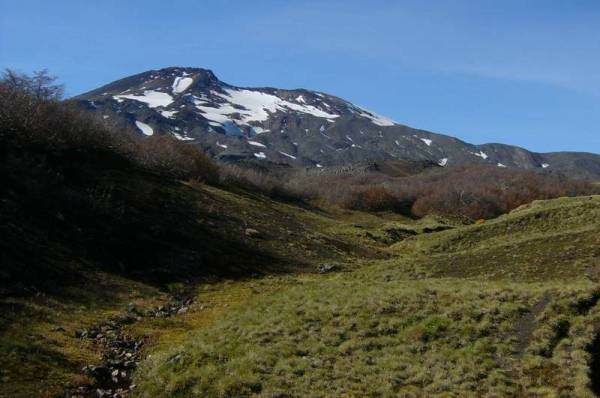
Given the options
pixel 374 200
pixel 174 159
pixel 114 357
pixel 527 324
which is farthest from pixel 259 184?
pixel 527 324

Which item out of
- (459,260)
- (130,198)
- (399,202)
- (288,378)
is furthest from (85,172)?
(399,202)

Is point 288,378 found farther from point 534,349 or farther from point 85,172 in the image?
point 85,172

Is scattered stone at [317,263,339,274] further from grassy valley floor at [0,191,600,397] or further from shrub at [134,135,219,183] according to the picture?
shrub at [134,135,219,183]

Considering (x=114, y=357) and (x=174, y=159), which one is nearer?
(x=114, y=357)

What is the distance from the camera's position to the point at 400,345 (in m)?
20.9

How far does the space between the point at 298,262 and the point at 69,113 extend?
38265mm

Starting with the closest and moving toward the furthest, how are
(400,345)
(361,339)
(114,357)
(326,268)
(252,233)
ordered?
(400,345) < (361,339) < (114,357) < (326,268) < (252,233)

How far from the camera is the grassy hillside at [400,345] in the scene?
17.7 m

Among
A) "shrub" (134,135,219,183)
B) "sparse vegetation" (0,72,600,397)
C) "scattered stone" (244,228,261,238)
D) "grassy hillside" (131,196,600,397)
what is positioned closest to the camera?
"grassy hillside" (131,196,600,397)

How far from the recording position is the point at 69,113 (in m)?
70.1

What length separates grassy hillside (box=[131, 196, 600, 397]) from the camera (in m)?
17.7

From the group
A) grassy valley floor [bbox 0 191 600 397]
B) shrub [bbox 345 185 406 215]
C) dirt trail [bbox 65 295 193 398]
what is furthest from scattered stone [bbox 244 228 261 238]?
shrub [bbox 345 185 406 215]

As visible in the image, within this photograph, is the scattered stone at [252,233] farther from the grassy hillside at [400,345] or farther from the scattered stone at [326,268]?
the grassy hillside at [400,345]

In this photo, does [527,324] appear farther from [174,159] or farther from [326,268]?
[174,159]
